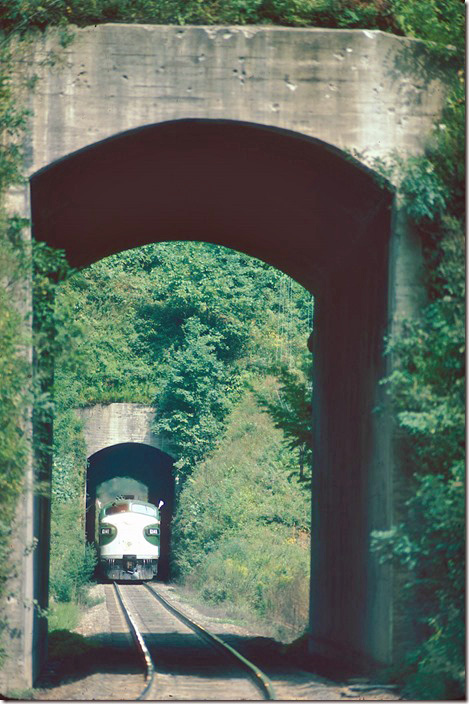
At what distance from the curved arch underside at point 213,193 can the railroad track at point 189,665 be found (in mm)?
5655

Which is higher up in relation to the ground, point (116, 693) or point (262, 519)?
point (262, 519)

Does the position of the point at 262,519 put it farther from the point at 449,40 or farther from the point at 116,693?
the point at 449,40

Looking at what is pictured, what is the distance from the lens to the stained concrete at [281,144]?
427 inches

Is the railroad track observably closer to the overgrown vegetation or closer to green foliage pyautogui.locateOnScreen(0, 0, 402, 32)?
the overgrown vegetation

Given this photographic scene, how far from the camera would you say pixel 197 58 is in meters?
10.9

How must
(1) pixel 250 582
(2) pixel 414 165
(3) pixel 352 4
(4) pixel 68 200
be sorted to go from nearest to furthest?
(2) pixel 414 165 → (3) pixel 352 4 → (4) pixel 68 200 → (1) pixel 250 582

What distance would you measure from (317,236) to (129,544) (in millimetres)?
23639

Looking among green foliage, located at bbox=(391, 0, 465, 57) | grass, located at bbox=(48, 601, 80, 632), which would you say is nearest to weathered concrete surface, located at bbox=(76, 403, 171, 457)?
grass, located at bbox=(48, 601, 80, 632)

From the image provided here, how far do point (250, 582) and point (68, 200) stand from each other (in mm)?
13938

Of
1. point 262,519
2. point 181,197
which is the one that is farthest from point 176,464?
point 181,197

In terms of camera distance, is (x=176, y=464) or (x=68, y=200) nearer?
(x=68, y=200)

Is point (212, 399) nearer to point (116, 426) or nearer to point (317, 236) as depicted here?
point (116, 426)

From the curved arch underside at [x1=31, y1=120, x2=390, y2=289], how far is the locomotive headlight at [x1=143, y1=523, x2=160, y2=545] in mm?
21497

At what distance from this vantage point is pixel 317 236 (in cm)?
1373
